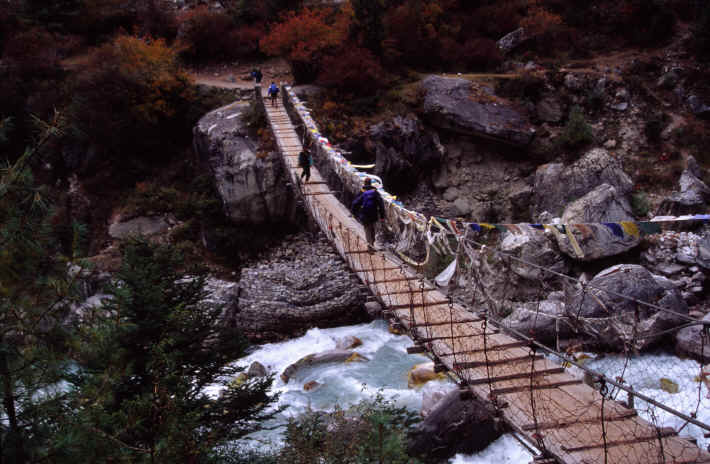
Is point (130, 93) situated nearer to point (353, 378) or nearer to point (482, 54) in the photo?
point (353, 378)

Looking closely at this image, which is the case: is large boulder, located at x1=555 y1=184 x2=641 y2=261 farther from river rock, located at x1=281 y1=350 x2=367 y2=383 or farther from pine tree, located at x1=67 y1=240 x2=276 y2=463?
pine tree, located at x1=67 y1=240 x2=276 y2=463

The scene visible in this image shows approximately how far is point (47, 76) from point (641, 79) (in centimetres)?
1901

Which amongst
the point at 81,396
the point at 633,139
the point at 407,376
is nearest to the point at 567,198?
the point at 633,139

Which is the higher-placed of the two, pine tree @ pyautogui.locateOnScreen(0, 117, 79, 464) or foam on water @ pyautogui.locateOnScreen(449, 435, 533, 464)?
pine tree @ pyautogui.locateOnScreen(0, 117, 79, 464)

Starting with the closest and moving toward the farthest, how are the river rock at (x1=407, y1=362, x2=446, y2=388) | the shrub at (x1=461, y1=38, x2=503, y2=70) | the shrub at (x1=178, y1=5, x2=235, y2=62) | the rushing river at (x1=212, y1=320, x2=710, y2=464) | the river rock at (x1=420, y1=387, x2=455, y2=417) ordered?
the rushing river at (x1=212, y1=320, x2=710, y2=464)
the river rock at (x1=420, y1=387, x2=455, y2=417)
the river rock at (x1=407, y1=362, x2=446, y2=388)
the shrub at (x1=461, y1=38, x2=503, y2=70)
the shrub at (x1=178, y1=5, x2=235, y2=62)

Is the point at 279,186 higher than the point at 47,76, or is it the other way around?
the point at 47,76

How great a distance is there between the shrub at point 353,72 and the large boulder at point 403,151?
151 centimetres

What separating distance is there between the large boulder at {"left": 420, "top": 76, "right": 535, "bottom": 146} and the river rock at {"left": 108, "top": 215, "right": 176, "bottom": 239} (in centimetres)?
814

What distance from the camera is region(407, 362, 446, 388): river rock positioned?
8635 millimetres

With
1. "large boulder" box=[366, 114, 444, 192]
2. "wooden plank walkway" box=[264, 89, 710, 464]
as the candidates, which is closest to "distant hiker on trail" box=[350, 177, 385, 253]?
"wooden plank walkway" box=[264, 89, 710, 464]

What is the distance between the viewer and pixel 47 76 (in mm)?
16906

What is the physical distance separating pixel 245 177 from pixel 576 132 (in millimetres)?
9164

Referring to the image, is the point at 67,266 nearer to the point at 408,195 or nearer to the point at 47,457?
the point at 47,457

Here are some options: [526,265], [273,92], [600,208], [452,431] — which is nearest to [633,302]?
[526,265]
